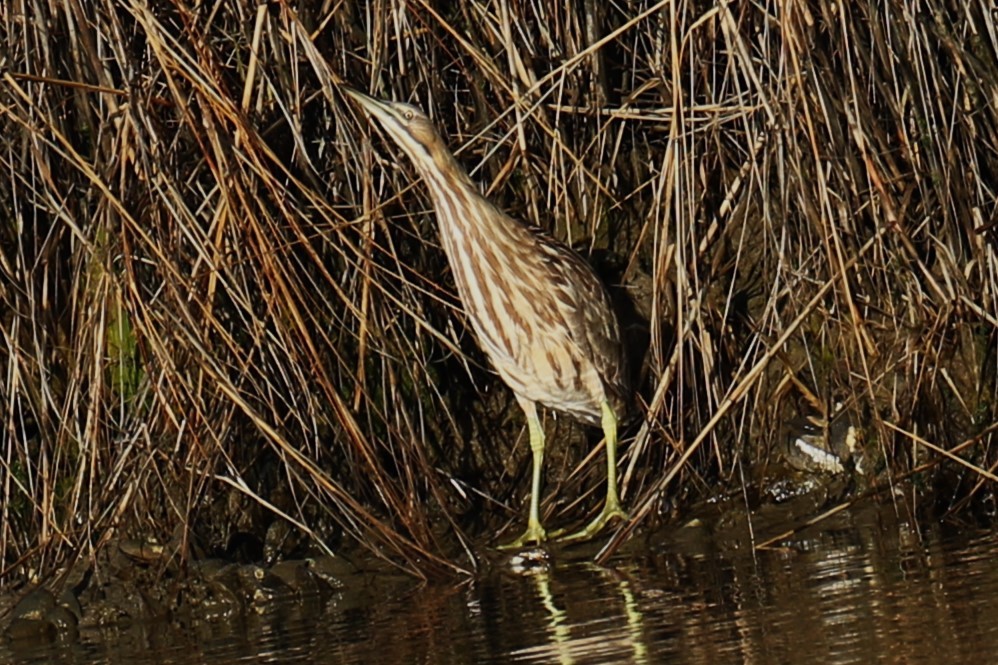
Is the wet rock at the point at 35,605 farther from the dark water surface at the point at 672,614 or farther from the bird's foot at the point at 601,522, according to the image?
the bird's foot at the point at 601,522

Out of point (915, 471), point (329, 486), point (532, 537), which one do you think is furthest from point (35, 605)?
point (915, 471)

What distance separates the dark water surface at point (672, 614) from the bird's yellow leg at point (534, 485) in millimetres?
182

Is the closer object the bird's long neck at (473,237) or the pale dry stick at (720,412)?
the pale dry stick at (720,412)

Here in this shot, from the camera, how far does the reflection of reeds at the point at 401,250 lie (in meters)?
4.87

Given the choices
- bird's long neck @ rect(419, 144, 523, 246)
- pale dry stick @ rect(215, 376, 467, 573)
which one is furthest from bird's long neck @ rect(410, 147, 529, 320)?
pale dry stick @ rect(215, 376, 467, 573)

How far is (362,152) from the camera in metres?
5.27

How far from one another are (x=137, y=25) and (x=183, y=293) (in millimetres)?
709

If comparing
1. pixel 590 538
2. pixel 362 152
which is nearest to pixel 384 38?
pixel 362 152

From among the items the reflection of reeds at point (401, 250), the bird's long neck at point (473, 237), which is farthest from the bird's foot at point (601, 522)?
the bird's long neck at point (473, 237)

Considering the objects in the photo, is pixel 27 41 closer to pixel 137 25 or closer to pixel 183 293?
pixel 137 25

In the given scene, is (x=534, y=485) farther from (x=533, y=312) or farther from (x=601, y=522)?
(x=533, y=312)

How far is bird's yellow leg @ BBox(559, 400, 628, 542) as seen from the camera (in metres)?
5.13

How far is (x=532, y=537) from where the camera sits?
514 cm

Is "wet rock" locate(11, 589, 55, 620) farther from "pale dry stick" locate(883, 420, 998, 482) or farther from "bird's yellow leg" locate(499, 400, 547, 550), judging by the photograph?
"pale dry stick" locate(883, 420, 998, 482)
